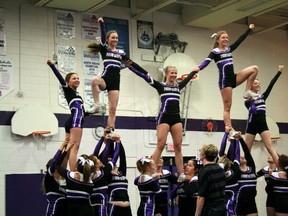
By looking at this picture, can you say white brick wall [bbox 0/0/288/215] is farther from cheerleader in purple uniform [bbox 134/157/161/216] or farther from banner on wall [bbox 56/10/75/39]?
cheerleader in purple uniform [bbox 134/157/161/216]

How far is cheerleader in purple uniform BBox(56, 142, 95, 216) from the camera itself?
675 cm

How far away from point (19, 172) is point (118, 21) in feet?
16.1

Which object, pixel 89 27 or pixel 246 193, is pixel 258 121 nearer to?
pixel 246 193

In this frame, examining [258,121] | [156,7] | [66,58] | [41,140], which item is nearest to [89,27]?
[66,58]

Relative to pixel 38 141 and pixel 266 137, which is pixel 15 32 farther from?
pixel 266 137

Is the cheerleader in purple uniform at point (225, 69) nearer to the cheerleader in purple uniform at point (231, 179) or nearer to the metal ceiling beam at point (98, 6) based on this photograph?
the cheerleader in purple uniform at point (231, 179)

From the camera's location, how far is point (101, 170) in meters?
7.58

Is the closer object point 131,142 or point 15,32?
→ point 15,32

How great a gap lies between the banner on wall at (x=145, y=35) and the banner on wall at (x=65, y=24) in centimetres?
202

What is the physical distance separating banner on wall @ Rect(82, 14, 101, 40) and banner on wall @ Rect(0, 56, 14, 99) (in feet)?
7.17

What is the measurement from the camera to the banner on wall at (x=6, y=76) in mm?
11812

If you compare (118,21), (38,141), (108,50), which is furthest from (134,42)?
(108,50)

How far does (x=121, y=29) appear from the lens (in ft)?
45.3

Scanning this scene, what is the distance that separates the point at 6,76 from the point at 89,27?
269 centimetres
